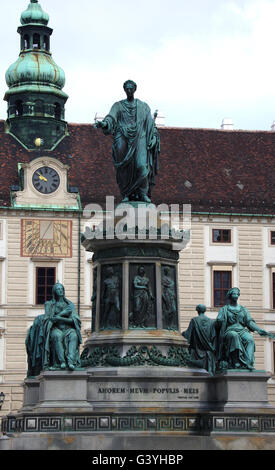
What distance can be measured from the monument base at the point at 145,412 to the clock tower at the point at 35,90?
129 feet

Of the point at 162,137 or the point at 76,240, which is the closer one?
the point at 76,240

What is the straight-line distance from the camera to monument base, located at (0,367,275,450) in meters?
20.5

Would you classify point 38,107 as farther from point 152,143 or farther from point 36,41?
point 152,143

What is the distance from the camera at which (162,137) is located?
207ft

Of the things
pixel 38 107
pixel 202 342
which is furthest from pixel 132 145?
pixel 38 107

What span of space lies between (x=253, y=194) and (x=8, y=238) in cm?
1233

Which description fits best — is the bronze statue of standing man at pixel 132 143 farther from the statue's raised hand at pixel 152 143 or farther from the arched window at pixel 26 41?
the arched window at pixel 26 41

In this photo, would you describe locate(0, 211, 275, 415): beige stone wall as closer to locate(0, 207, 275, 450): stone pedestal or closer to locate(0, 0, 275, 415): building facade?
locate(0, 0, 275, 415): building facade

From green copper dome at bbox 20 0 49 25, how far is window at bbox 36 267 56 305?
14.3 m

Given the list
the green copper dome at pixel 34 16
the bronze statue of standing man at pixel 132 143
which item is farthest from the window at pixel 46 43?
the bronze statue of standing man at pixel 132 143

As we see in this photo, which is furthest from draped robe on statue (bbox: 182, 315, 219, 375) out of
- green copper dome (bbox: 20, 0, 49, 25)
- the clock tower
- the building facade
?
green copper dome (bbox: 20, 0, 49, 25)
